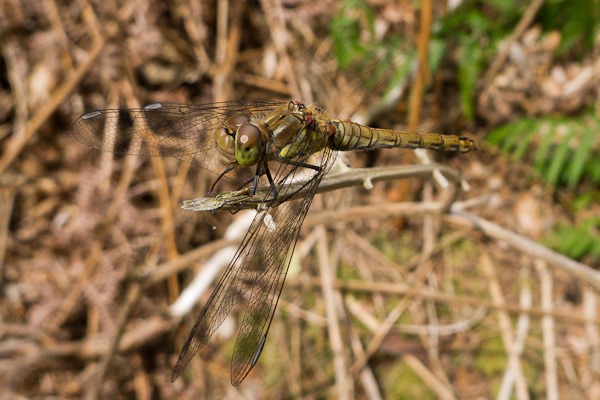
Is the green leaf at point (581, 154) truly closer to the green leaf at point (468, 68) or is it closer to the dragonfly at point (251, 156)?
the green leaf at point (468, 68)

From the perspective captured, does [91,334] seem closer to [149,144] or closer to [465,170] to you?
[149,144]

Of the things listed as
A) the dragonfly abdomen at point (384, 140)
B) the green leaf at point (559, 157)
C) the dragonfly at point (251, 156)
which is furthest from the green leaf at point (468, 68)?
the dragonfly at point (251, 156)

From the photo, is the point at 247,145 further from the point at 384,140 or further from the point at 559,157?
the point at 559,157

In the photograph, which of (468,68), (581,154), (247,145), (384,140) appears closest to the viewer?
(247,145)

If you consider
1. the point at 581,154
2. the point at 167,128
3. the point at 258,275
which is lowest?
the point at 258,275

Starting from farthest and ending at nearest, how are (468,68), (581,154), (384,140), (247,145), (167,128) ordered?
(468,68), (581,154), (384,140), (167,128), (247,145)

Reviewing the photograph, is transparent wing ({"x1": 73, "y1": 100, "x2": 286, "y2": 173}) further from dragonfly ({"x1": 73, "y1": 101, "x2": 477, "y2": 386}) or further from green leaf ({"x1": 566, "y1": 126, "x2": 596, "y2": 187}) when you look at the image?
green leaf ({"x1": 566, "y1": 126, "x2": 596, "y2": 187})

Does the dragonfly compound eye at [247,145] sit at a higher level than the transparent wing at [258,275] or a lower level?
higher

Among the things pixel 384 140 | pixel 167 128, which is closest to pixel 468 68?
pixel 384 140

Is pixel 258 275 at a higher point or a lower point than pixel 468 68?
lower

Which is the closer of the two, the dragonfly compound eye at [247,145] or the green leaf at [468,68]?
the dragonfly compound eye at [247,145]
